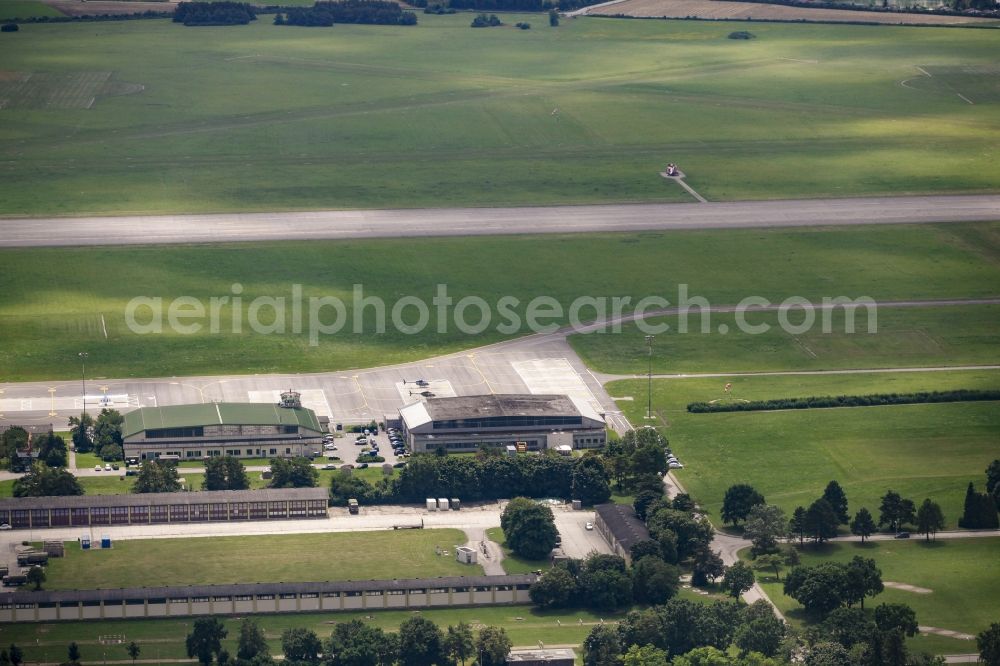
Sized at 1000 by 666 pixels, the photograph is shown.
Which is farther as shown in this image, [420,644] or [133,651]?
[133,651]

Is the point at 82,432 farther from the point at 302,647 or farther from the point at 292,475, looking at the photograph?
the point at 302,647

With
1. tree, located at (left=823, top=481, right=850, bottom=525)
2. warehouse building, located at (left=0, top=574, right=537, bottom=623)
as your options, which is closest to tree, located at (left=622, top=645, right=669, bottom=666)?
warehouse building, located at (left=0, top=574, right=537, bottom=623)

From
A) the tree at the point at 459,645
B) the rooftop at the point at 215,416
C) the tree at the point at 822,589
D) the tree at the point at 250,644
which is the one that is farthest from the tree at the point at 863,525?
the tree at the point at 250,644

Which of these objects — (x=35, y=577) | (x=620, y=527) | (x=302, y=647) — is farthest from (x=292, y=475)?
(x=302, y=647)

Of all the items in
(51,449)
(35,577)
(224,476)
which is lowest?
(35,577)

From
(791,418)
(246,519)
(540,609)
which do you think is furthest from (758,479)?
(246,519)

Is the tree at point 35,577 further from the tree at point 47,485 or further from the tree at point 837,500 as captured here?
the tree at point 837,500
